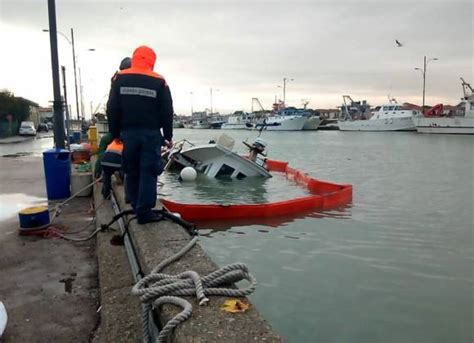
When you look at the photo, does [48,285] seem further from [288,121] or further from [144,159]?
[288,121]

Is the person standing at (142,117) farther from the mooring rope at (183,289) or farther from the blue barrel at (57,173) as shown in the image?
the blue barrel at (57,173)

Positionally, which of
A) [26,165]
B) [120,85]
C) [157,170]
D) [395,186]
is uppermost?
[120,85]

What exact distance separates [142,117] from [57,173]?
470cm

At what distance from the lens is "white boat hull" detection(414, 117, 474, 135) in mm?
57047

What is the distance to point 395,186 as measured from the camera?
641 inches

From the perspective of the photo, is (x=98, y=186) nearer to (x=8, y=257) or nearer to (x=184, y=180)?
(x=8, y=257)

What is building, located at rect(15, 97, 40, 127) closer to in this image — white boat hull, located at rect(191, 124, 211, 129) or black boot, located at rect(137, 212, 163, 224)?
black boot, located at rect(137, 212, 163, 224)

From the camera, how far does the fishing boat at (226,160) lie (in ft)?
55.0

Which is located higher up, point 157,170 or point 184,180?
point 157,170

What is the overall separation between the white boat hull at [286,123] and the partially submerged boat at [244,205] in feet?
215

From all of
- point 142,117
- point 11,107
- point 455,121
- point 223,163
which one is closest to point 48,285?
point 142,117

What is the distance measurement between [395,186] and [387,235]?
7.88 meters

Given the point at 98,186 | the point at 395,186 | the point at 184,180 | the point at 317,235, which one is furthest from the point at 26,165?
the point at 395,186

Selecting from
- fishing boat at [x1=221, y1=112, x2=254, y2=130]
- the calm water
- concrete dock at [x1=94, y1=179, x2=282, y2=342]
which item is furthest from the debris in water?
fishing boat at [x1=221, y1=112, x2=254, y2=130]
